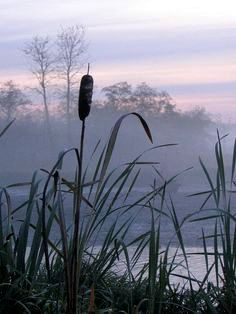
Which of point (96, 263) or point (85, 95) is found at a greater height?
point (85, 95)

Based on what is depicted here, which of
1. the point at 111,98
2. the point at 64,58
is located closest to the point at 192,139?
the point at 111,98

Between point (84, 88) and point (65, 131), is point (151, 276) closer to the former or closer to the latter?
point (84, 88)

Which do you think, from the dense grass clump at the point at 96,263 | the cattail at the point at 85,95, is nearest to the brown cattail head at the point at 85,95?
the cattail at the point at 85,95

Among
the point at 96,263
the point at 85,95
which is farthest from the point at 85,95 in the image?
the point at 96,263

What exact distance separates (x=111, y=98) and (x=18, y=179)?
1.52 metres

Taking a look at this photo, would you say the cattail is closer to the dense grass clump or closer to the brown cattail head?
the brown cattail head

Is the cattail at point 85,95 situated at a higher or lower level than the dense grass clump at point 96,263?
higher

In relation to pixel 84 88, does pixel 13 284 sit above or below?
below

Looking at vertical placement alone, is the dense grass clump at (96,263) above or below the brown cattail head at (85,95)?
below

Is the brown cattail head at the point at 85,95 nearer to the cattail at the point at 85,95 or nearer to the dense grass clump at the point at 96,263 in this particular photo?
the cattail at the point at 85,95

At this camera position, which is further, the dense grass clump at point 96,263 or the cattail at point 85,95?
the dense grass clump at point 96,263

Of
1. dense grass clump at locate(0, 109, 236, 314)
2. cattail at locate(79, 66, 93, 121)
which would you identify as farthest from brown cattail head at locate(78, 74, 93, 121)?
dense grass clump at locate(0, 109, 236, 314)

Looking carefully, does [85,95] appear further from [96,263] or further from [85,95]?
[96,263]

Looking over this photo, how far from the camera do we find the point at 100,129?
25.1 feet
